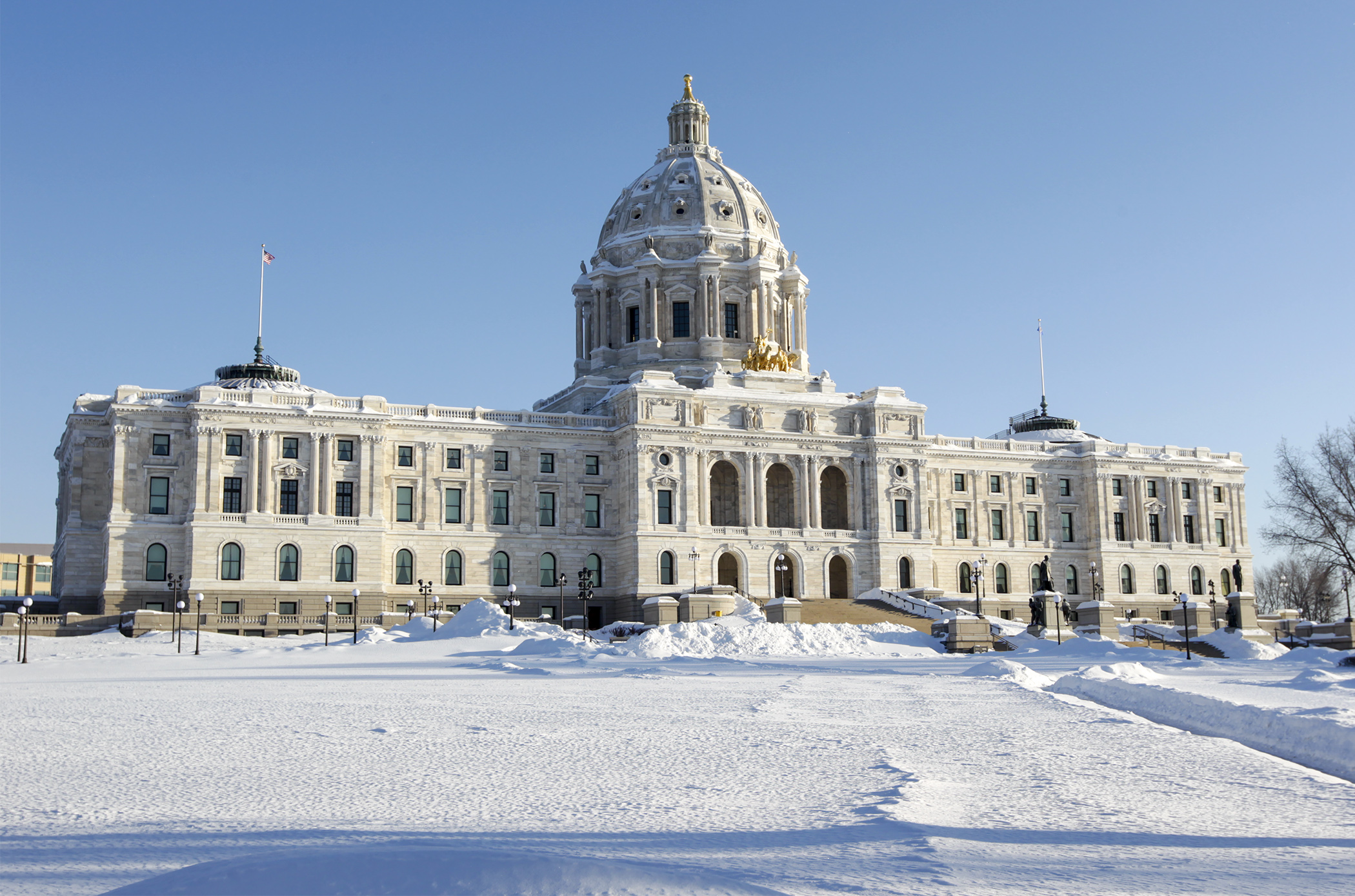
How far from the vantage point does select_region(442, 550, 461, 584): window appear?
2776 inches

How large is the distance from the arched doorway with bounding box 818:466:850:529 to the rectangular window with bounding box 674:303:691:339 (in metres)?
13.9

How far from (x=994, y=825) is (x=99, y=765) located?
34.8ft

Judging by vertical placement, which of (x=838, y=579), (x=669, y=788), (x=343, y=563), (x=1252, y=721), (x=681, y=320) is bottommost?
(x=669, y=788)

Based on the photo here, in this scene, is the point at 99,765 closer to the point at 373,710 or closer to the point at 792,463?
the point at 373,710

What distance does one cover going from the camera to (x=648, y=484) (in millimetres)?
70938

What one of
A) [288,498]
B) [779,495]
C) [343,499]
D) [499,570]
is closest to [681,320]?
[779,495]

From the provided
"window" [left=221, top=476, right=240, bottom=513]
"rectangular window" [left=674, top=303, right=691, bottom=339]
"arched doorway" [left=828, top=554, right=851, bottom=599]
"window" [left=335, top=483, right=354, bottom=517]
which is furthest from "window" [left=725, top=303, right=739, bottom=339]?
"window" [left=221, top=476, right=240, bottom=513]

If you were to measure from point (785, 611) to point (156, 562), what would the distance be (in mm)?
32553

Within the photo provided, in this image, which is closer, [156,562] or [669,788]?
[669,788]

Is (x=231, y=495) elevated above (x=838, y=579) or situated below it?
above

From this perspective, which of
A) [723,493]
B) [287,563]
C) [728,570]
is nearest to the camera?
[287,563]

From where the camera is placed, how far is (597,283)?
285 ft

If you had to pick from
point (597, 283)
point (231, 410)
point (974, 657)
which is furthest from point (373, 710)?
point (597, 283)

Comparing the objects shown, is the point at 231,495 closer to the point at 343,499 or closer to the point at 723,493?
the point at 343,499
